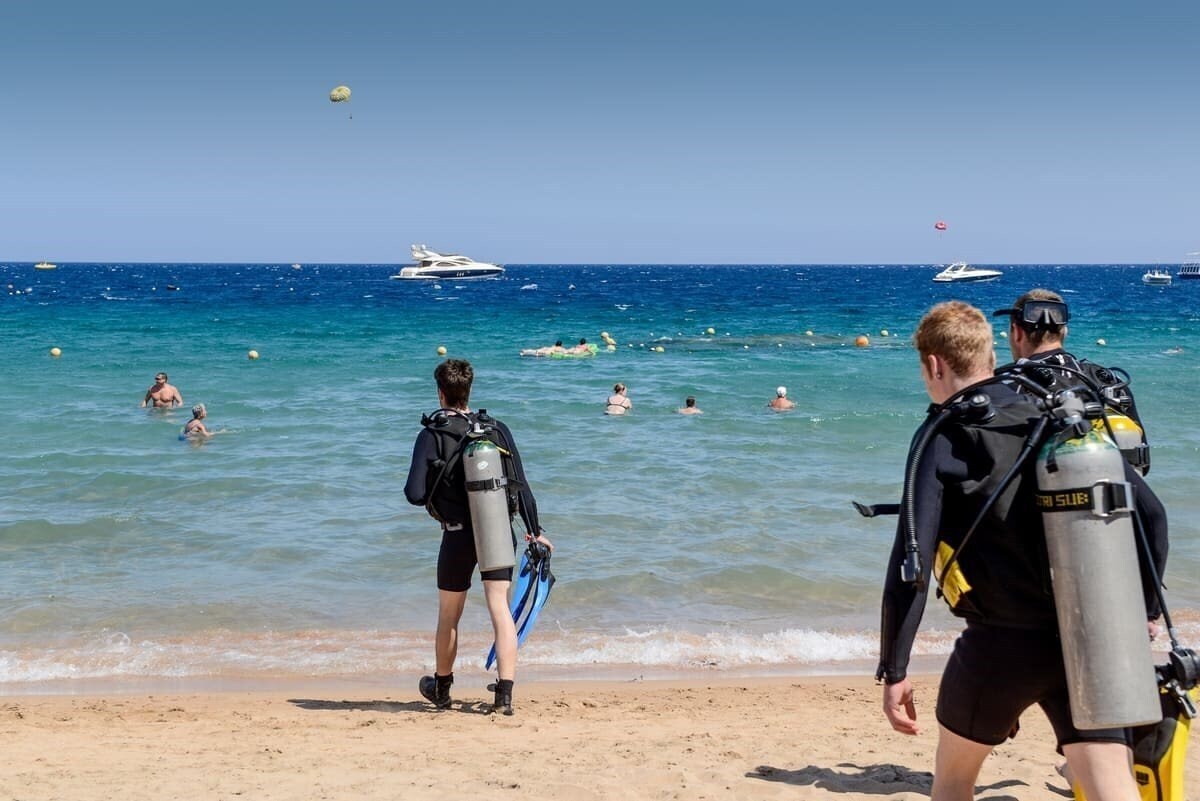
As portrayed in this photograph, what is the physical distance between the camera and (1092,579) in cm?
253

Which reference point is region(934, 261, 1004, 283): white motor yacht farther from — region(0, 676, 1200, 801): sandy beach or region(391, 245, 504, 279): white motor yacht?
region(0, 676, 1200, 801): sandy beach

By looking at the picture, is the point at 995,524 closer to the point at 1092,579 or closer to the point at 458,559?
the point at 1092,579

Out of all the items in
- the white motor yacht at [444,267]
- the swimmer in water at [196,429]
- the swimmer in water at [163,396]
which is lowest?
the swimmer in water at [196,429]

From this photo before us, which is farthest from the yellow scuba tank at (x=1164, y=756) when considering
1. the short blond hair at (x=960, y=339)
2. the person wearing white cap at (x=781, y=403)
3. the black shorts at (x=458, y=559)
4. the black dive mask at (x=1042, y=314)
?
the person wearing white cap at (x=781, y=403)

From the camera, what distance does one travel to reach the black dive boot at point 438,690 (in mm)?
5969

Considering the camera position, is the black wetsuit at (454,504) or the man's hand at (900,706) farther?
the black wetsuit at (454,504)

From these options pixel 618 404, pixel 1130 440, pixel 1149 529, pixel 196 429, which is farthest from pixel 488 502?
pixel 618 404

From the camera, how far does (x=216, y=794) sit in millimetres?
4379

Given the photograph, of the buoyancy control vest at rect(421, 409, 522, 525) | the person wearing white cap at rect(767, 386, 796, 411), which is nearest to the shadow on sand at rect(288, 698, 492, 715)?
the buoyancy control vest at rect(421, 409, 522, 525)

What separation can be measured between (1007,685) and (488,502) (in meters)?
3.04

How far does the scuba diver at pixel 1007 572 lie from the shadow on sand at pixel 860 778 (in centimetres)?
192

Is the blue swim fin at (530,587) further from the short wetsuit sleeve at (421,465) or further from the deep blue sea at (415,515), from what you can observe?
the deep blue sea at (415,515)

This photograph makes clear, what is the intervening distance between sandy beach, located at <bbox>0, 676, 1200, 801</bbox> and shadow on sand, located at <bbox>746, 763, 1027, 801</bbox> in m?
0.01

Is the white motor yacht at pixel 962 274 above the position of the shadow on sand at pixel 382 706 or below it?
above
